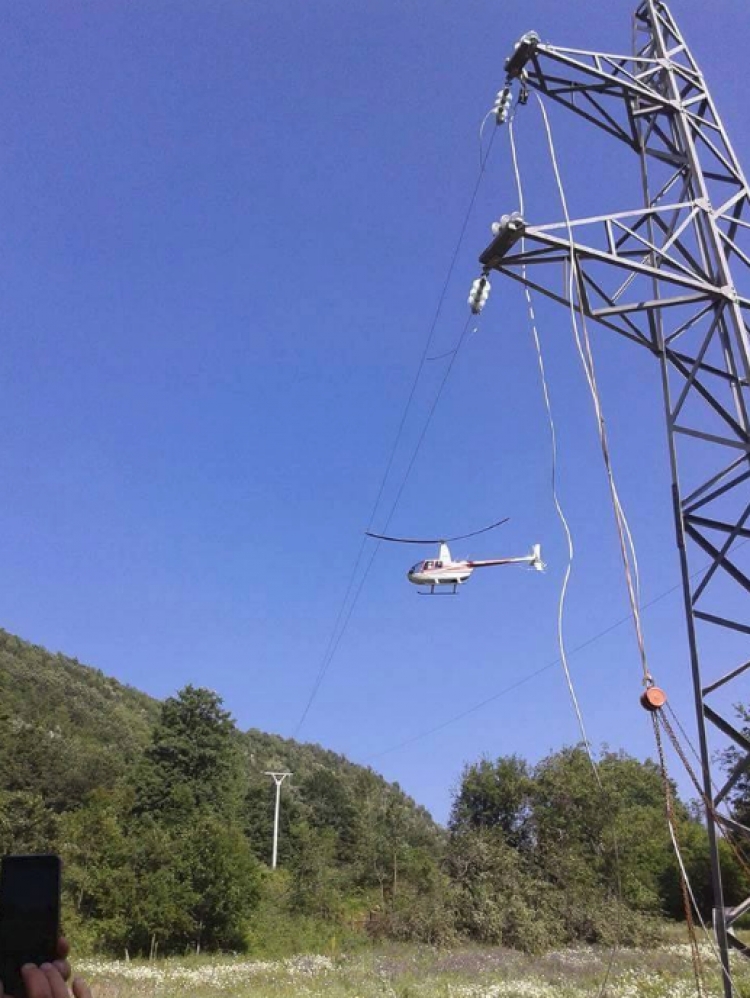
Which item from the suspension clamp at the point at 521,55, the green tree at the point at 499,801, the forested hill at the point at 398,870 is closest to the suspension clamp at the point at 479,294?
the suspension clamp at the point at 521,55

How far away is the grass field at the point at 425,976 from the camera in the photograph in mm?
13453

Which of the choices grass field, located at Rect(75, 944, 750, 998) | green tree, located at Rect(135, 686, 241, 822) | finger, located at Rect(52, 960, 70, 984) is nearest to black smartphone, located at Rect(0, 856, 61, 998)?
finger, located at Rect(52, 960, 70, 984)

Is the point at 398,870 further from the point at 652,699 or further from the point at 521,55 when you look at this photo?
the point at 521,55

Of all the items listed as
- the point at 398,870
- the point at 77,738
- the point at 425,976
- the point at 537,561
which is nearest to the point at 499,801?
the point at 398,870

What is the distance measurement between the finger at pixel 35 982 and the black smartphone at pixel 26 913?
7 centimetres

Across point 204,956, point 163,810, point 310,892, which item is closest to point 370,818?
point 310,892

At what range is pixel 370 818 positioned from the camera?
39.1 metres

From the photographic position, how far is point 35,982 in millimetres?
1598

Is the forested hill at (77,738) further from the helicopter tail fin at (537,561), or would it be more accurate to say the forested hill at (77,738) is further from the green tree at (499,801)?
the helicopter tail fin at (537,561)

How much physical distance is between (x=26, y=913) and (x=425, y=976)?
687 inches

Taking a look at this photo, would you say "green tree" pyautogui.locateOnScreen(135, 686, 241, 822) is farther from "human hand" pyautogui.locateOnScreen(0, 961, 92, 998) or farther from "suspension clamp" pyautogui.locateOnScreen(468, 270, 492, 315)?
"human hand" pyautogui.locateOnScreen(0, 961, 92, 998)

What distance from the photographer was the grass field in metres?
13.5

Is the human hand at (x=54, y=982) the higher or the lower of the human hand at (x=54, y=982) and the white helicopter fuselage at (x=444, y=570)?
the lower

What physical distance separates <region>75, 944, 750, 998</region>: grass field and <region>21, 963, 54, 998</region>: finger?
12.1 metres
